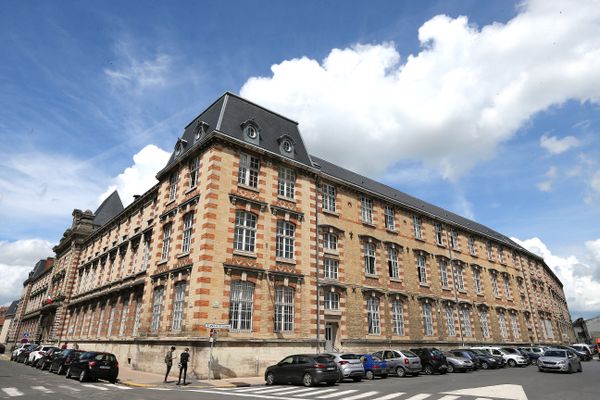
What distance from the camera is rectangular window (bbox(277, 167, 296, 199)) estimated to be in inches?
991

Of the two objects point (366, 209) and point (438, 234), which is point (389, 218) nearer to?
point (366, 209)

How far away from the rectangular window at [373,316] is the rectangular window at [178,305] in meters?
12.8

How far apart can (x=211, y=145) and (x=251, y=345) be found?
11319mm

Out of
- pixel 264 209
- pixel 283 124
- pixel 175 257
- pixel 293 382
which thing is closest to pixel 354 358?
pixel 293 382

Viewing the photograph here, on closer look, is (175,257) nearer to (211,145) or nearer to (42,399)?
(211,145)

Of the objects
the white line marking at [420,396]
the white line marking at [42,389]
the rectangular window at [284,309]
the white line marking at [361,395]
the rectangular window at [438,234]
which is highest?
the rectangular window at [438,234]

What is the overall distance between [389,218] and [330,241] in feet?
25.7

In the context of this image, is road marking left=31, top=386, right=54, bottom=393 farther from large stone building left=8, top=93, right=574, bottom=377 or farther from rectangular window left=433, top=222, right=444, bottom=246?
rectangular window left=433, top=222, right=444, bottom=246

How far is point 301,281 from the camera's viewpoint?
77.2 ft

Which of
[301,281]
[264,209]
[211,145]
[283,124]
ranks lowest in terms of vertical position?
[301,281]

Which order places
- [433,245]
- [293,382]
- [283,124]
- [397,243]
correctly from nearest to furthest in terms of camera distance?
[293,382] → [283,124] → [397,243] → [433,245]

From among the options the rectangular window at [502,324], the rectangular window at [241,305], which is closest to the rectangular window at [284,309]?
the rectangular window at [241,305]

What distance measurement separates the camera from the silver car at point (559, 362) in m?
21.7

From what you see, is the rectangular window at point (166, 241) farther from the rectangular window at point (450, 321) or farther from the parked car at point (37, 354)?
the rectangular window at point (450, 321)
